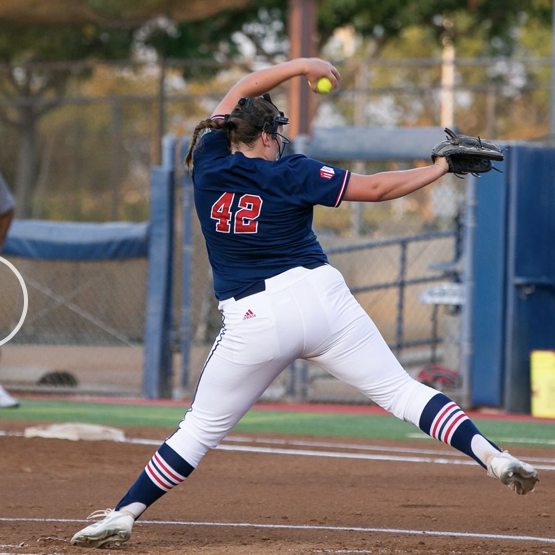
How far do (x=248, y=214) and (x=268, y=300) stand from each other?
1.28 feet

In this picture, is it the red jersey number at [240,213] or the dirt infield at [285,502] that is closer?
the red jersey number at [240,213]

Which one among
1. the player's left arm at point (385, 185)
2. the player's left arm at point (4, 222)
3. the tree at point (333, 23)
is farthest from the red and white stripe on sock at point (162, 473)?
the tree at point (333, 23)

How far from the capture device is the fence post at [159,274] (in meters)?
10.7

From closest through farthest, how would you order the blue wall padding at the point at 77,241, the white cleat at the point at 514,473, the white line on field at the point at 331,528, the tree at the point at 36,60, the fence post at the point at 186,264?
the white cleat at the point at 514,473 < the white line on field at the point at 331,528 < the fence post at the point at 186,264 < the blue wall padding at the point at 77,241 < the tree at the point at 36,60

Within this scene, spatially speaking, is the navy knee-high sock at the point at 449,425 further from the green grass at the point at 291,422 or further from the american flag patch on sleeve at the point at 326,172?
the green grass at the point at 291,422

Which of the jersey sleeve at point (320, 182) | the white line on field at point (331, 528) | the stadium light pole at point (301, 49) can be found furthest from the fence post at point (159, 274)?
the jersey sleeve at point (320, 182)

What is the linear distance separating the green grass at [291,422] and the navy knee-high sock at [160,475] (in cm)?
422

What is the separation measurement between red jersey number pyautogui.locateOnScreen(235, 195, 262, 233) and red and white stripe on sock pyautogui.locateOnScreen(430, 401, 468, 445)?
1.16 metres

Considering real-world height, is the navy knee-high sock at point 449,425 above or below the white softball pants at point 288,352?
below

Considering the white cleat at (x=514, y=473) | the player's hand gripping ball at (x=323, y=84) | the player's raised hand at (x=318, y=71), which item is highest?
the player's raised hand at (x=318, y=71)

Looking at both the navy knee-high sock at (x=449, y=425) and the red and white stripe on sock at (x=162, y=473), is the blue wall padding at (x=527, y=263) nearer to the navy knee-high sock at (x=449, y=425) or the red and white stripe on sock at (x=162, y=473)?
the navy knee-high sock at (x=449, y=425)

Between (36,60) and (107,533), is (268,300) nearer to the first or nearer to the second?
(107,533)

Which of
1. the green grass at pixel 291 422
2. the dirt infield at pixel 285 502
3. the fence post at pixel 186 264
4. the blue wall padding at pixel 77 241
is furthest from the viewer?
the blue wall padding at pixel 77 241

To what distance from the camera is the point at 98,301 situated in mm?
14180
